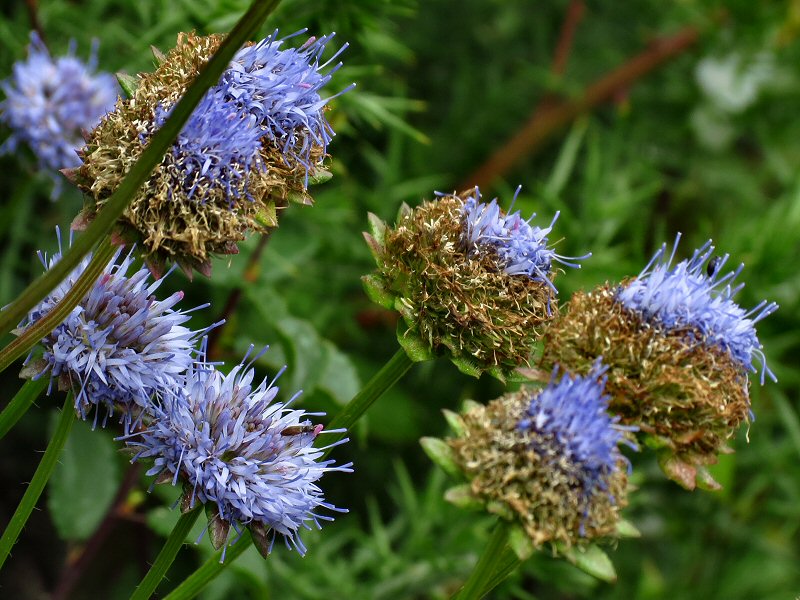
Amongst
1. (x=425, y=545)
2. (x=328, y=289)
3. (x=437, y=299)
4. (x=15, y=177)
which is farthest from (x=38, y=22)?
(x=425, y=545)

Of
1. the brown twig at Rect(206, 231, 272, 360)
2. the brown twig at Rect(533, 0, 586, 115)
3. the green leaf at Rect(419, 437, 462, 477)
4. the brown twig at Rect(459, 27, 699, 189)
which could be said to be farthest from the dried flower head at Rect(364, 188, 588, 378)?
the brown twig at Rect(533, 0, 586, 115)

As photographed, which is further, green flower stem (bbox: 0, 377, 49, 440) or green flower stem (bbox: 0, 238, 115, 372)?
green flower stem (bbox: 0, 377, 49, 440)

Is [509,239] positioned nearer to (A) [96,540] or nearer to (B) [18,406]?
(B) [18,406]

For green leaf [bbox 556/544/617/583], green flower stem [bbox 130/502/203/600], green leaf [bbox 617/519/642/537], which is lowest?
green flower stem [bbox 130/502/203/600]

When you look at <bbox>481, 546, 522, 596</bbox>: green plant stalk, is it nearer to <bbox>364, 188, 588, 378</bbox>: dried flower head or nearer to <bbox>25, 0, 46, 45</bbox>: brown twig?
<bbox>364, 188, 588, 378</bbox>: dried flower head

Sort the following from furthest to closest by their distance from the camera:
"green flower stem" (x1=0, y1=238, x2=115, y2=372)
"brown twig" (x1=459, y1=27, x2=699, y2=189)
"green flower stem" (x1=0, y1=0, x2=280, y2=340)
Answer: "brown twig" (x1=459, y1=27, x2=699, y2=189), "green flower stem" (x1=0, y1=238, x2=115, y2=372), "green flower stem" (x1=0, y1=0, x2=280, y2=340)

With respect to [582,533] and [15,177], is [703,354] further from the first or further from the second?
[15,177]

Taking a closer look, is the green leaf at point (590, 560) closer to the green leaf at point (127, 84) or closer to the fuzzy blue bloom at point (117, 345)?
the fuzzy blue bloom at point (117, 345)
